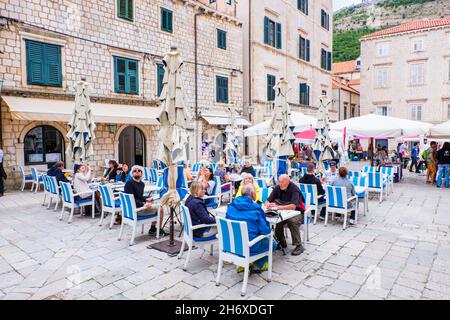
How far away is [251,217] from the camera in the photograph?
4.18 m

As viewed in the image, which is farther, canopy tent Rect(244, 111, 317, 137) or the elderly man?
canopy tent Rect(244, 111, 317, 137)

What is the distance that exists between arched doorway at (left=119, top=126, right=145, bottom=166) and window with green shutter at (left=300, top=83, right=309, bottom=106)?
13.5 metres

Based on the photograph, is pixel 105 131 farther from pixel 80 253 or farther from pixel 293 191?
pixel 293 191

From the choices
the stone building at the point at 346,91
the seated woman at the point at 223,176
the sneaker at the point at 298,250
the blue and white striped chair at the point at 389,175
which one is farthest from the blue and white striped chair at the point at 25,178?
the stone building at the point at 346,91

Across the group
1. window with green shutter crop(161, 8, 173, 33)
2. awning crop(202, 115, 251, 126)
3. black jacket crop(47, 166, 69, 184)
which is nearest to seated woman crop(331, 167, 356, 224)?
black jacket crop(47, 166, 69, 184)

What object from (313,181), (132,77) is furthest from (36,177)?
(313,181)

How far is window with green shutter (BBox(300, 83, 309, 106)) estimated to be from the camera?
25.3 m

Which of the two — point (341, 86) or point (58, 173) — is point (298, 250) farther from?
point (341, 86)

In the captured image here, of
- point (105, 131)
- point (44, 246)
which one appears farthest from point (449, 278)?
point (105, 131)

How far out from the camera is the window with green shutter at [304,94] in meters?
25.3

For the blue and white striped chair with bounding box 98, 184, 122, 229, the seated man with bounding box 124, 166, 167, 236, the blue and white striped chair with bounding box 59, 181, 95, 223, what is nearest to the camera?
the seated man with bounding box 124, 166, 167, 236

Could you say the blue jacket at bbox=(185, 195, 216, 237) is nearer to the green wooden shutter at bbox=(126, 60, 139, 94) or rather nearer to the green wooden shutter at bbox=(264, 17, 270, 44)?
→ the green wooden shutter at bbox=(126, 60, 139, 94)

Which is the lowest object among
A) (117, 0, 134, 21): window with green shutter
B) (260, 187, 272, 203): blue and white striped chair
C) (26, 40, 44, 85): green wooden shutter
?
(260, 187, 272, 203): blue and white striped chair

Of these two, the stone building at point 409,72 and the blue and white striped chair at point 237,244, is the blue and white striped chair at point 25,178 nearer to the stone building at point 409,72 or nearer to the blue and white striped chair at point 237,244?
the blue and white striped chair at point 237,244
